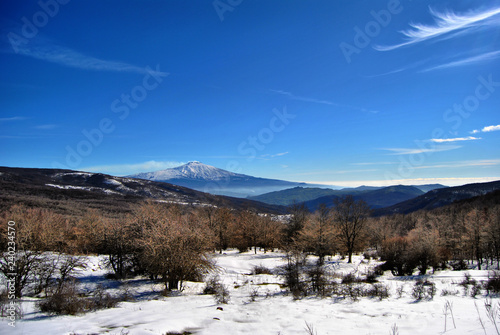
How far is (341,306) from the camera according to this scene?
11.6 m

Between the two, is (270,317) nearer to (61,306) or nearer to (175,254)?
(175,254)

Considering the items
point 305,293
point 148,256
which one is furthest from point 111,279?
point 305,293

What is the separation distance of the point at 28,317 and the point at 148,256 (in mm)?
6573

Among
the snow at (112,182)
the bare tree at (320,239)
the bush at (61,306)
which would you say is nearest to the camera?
the bush at (61,306)

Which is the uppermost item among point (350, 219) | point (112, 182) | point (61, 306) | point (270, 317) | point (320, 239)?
point (112, 182)

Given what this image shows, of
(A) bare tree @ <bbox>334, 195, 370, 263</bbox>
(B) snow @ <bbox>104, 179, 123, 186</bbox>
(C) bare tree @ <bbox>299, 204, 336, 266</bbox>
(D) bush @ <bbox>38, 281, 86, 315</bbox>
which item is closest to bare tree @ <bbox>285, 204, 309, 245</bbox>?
(A) bare tree @ <bbox>334, 195, 370, 263</bbox>

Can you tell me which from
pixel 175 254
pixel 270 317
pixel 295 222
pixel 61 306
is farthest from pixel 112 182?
pixel 270 317

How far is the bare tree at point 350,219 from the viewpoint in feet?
140

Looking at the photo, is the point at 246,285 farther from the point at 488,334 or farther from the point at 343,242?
the point at 343,242

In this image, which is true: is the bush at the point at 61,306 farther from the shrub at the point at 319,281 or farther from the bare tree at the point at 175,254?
the shrub at the point at 319,281

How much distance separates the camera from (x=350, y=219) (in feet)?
143

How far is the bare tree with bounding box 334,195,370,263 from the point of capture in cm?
4272

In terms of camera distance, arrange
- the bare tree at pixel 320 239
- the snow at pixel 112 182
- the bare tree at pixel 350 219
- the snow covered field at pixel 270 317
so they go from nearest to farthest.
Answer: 1. the snow covered field at pixel 270 317
2. the bare tree at pixel 320 239
3. the bare tree at pixel 350 219
4. the snow at pixel 112 182

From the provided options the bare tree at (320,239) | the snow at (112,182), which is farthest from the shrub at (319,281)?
the snow at (112,182)
